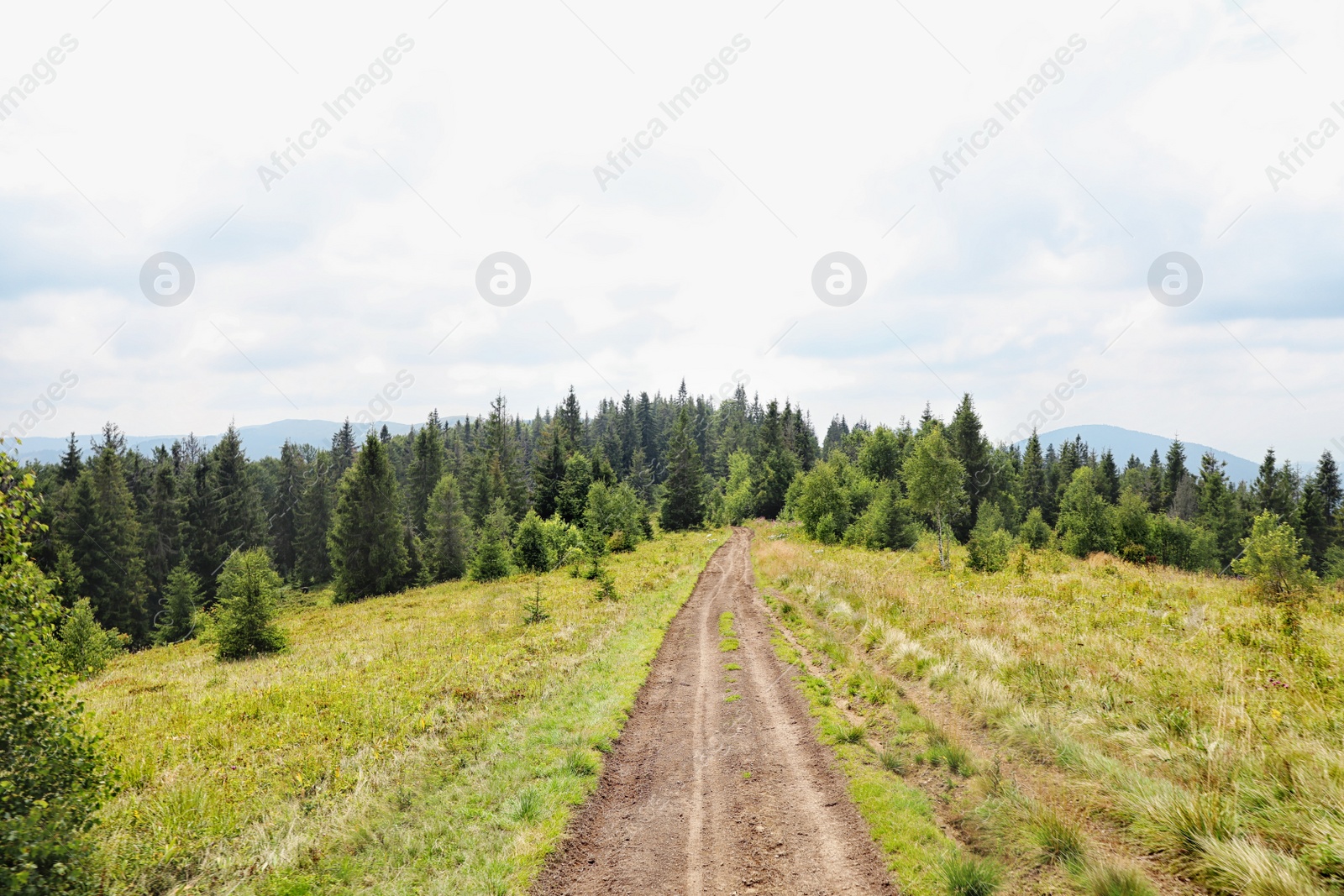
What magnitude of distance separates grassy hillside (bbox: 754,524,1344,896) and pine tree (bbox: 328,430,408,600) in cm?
4584

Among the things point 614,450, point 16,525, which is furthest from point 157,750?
point 614,450

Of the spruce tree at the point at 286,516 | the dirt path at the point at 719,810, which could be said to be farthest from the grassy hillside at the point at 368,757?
the spruce tree at the point at 286,516

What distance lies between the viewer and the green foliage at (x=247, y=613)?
76.9ft

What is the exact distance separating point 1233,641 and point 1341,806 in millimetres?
9832

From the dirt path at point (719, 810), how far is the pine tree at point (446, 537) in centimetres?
4603

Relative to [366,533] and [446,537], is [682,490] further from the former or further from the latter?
[366,533]

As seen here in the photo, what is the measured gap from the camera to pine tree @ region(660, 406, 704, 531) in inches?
2800

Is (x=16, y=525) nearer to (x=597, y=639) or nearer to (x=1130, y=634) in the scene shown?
(x=597, y=639)

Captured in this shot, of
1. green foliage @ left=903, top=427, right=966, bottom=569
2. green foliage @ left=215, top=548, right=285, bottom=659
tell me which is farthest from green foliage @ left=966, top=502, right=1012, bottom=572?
green foliage @ left=215, top=548, right=285, bottom=659

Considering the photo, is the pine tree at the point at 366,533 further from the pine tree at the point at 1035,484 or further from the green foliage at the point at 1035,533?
the pine tree at the point at 1035,484

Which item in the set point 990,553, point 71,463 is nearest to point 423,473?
point 71,463

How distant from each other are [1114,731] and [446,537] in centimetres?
5553

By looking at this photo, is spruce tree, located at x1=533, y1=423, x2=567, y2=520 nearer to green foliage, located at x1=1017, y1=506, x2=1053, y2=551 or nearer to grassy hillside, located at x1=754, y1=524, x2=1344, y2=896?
grassy hillside, located at x1=754, y1=524, x2=1344, y2=896

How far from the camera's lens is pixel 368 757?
1107 cm
